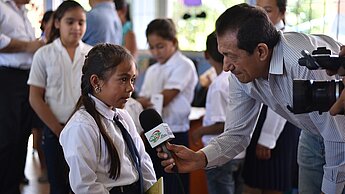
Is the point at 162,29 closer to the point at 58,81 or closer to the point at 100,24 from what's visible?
the point at 100,24

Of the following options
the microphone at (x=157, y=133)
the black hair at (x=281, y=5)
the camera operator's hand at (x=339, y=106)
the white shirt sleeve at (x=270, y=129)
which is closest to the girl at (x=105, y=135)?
the microphone at (x=157, y=133)

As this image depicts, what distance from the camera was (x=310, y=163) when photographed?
2297 millimetres

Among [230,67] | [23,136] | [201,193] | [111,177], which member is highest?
[230,67]

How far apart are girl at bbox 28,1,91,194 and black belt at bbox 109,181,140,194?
2.95ft

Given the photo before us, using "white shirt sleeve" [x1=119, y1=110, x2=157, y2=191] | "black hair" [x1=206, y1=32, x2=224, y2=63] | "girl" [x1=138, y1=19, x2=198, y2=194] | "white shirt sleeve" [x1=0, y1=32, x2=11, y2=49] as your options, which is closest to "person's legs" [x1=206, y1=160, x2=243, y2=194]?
"girl" [x1=138, y1=19, x2=198, y2=194]

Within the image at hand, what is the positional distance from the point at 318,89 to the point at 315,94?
0.02m

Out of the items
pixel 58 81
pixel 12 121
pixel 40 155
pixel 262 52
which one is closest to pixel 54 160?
pixel 58 81

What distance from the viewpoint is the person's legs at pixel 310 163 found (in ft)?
7.38

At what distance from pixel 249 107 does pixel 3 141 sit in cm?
166

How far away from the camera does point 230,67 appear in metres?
1.83

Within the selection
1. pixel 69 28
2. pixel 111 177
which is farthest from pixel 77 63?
pixel 111 177

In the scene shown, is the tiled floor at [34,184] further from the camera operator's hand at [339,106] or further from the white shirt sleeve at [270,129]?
the camera operator's hand at [339,106]

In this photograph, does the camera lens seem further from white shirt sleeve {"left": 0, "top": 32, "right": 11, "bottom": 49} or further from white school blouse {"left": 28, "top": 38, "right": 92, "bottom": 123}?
white shirt sleeve {"left": 0, "top": 32, "right": 11, "bottom": 49}

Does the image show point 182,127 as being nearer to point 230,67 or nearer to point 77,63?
point 77,63
